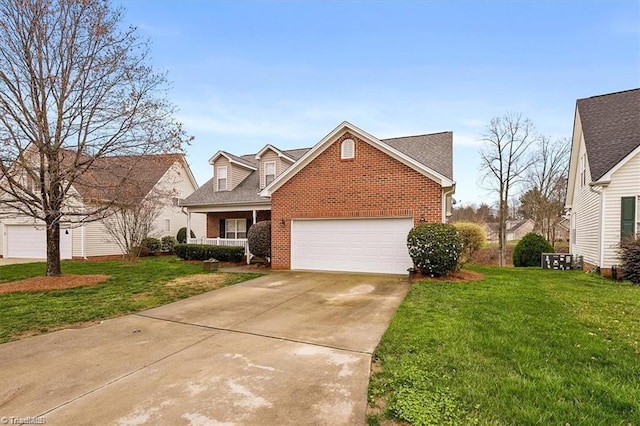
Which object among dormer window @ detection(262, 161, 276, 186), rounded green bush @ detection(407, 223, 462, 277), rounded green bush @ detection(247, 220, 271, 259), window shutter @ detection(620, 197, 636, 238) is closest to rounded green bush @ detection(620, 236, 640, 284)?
window shutter @ detection(620, 197, 636, 238)

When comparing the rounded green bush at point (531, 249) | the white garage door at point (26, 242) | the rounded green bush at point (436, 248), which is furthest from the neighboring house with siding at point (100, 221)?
the rounded green bush at point (531, 249)

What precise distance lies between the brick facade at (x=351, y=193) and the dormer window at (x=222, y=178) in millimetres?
6212

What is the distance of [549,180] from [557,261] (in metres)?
16.3

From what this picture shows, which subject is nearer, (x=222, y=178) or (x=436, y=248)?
(x=436, y=248)

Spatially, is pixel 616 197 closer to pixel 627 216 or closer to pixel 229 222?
pixel 627 216

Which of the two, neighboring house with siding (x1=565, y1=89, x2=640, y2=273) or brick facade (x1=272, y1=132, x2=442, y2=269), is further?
brick facade (x1=272, y1=132, x2=442, y2=269)

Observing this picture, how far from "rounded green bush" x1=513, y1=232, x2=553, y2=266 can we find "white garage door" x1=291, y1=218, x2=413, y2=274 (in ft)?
29.6

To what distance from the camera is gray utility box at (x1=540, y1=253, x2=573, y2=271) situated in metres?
14.1

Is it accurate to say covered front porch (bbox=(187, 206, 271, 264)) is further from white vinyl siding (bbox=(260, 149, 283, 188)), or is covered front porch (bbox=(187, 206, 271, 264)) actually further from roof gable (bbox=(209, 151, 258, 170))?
roof gable (bbox=(209, 151, 258, 170))

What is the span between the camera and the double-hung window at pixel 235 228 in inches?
728

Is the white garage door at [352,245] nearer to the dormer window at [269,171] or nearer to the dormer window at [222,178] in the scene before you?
the dormer window at [269,171]

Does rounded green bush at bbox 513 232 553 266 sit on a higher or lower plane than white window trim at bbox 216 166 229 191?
lower

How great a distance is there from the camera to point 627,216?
10.7 meters

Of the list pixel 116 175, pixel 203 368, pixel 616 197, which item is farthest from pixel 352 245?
pixel 616 197
